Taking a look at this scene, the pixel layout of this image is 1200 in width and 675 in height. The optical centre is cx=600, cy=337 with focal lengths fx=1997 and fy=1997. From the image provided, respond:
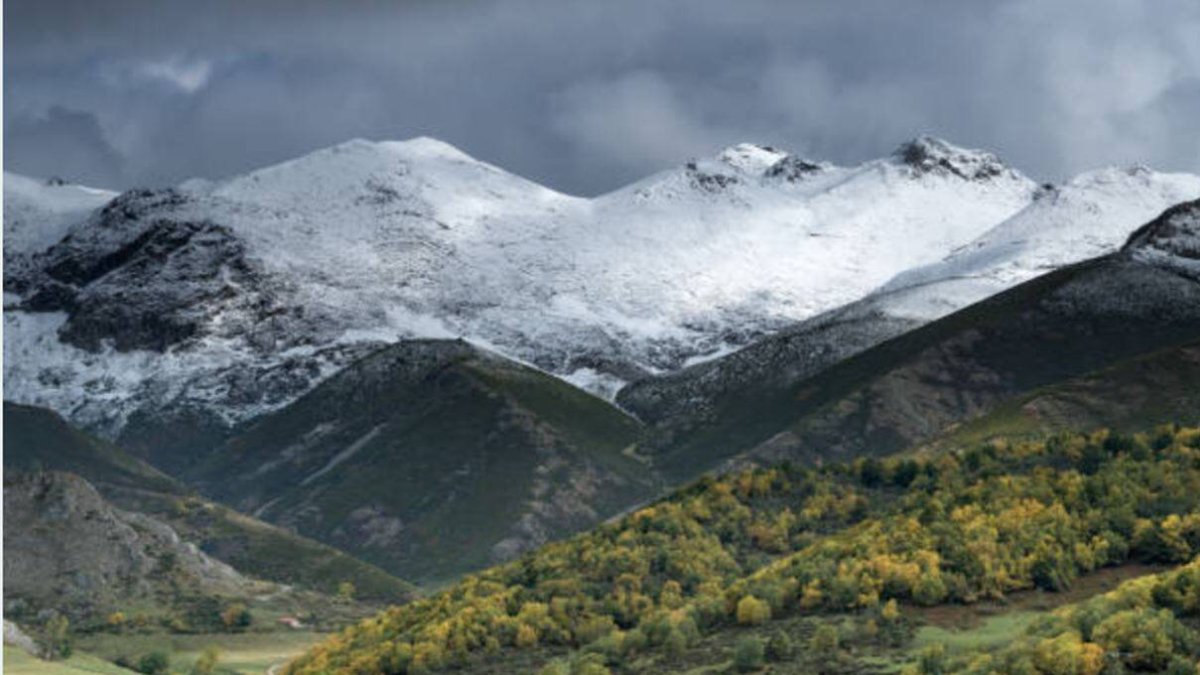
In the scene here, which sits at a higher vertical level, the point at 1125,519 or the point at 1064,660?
the point at 1125,519

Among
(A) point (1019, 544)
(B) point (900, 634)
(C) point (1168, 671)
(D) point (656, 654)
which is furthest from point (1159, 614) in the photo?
(D) point (656, 654)

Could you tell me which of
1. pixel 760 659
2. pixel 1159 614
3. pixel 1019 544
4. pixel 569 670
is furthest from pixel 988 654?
pixel 569 670

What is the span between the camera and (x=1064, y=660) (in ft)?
470

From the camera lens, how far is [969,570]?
19438 cm

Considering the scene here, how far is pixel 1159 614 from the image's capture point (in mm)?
150000

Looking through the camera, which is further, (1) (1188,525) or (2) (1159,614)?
(1) (1188,525)

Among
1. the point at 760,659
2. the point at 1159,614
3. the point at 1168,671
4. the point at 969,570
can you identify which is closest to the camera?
the point at 1168,671

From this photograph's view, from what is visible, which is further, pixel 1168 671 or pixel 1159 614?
pixel 1159 614

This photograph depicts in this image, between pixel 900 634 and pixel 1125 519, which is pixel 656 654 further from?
pixel 1125 519

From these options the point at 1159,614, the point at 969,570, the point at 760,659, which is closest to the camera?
the point at 1159,614

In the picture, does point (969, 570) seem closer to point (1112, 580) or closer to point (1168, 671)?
point (1112, 580)

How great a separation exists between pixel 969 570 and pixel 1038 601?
9.61m

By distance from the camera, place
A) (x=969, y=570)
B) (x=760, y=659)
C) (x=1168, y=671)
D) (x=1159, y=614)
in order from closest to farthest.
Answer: (x=1168, y=671) < (x=1159, y=614) < (x=760, y=659) < (x=969, y=570)

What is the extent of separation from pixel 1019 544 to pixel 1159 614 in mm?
48751
